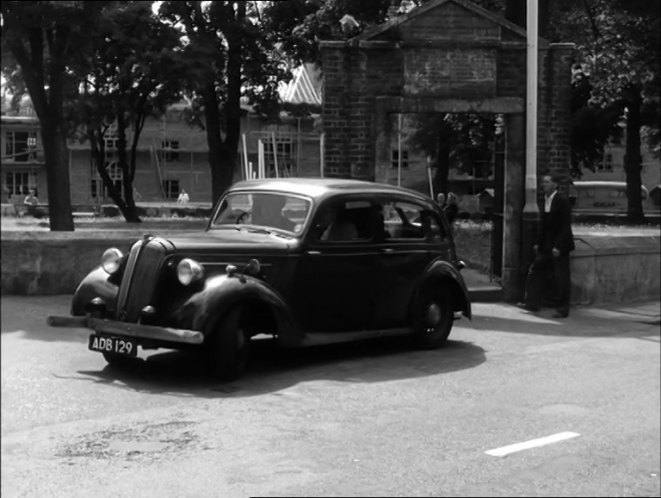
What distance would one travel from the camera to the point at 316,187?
2.02 metres

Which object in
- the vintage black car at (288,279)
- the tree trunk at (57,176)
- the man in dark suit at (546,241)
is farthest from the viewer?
the man in dark suit at (546,241)

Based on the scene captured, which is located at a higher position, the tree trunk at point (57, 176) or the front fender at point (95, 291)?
the tree trunk at point (57, 176)

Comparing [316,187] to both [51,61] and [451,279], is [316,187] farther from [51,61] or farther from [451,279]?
[51,61]

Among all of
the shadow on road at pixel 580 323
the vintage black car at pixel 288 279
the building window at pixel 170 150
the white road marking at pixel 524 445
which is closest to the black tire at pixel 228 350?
the vintage black car at pixel 288 279

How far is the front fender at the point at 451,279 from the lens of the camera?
232cm

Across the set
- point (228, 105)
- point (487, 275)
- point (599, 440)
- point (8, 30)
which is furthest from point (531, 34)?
point (599, 440)

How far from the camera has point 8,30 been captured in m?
0.90

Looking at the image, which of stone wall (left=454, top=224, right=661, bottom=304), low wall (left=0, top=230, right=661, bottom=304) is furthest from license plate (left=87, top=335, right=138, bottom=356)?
stone wall (left=454, top=224, right=661, bottom=304)

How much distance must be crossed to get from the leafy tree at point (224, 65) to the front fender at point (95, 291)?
0.25m

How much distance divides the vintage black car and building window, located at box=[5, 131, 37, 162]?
0.30m

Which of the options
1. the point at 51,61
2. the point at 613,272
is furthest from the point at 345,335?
the point at 613,272

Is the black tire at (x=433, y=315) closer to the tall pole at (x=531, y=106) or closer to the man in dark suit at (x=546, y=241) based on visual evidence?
the tall pole at (x=531, y=106)

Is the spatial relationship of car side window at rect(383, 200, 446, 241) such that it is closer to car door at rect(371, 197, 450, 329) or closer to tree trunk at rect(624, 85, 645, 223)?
car door at rect(371, 197, 450, 329)

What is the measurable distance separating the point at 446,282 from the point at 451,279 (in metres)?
0.04
